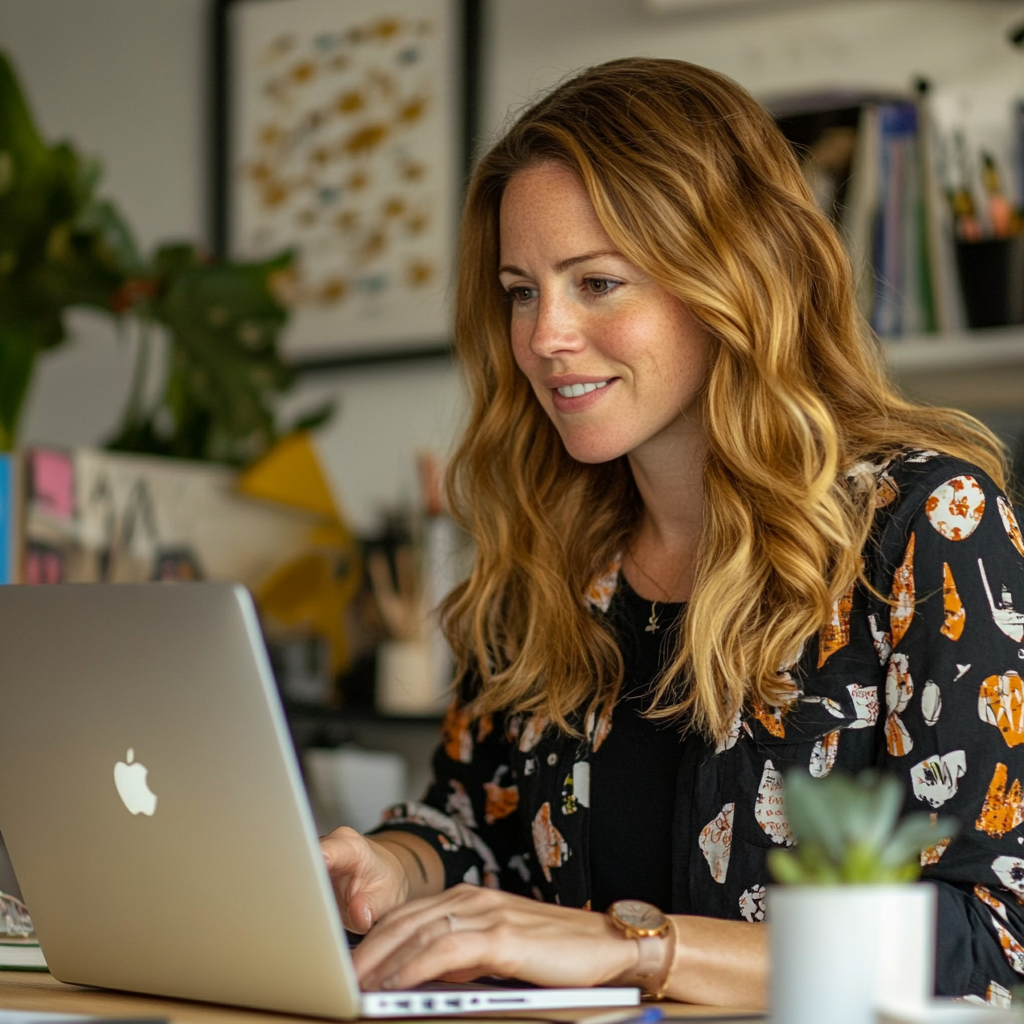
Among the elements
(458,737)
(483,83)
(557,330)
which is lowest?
(458,737)

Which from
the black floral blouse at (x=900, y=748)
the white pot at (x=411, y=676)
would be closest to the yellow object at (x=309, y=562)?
the white pot at (x=411, y=676)

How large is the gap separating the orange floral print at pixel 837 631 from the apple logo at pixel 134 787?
2.02ft

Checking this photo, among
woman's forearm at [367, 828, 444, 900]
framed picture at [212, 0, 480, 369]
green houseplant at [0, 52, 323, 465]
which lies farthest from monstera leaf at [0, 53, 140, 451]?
woman's forearm at [367, 828, 444, 900]

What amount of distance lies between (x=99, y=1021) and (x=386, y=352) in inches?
70.0

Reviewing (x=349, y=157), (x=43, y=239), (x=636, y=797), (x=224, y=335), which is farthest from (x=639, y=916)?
(x=349, y=157)

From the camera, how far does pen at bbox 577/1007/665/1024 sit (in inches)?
32.6

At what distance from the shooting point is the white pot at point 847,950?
2.18 ft

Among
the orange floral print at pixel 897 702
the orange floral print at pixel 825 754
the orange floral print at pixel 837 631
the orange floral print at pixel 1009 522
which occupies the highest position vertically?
the orange floral print at pixel 1009 522

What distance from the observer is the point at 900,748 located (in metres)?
1.16

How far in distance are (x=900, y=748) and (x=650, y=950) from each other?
32cm

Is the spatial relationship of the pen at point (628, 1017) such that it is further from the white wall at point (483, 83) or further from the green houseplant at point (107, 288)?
the green houseplant at point (107, 288)

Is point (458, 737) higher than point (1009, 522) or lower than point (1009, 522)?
lower

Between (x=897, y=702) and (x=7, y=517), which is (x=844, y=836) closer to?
(x=897, y=702)

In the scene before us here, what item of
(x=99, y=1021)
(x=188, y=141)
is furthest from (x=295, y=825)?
(x=188, y=141)
